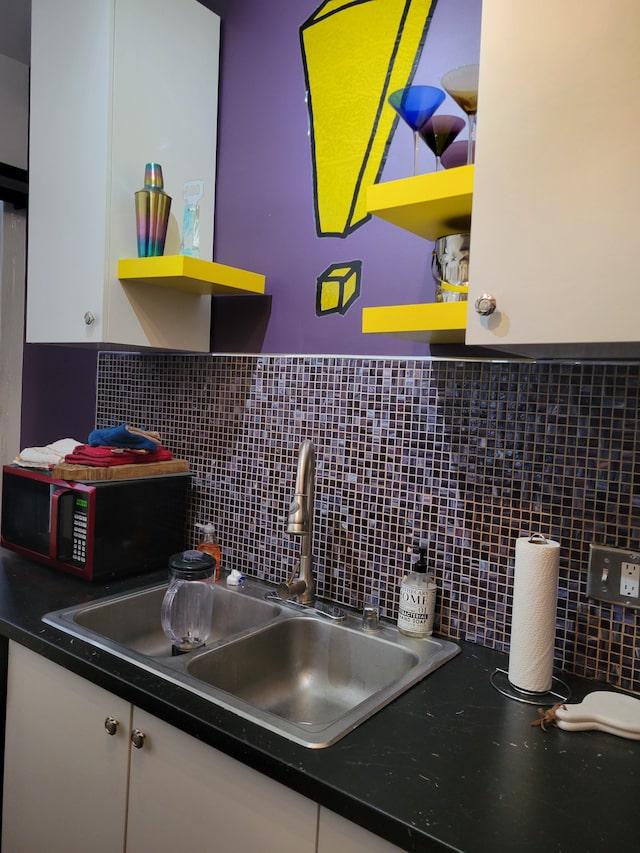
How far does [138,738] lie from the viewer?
1199 mm

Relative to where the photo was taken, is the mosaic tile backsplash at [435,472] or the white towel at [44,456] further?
the white towel at [44,456]

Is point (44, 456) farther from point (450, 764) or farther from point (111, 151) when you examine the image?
point (450, 764)

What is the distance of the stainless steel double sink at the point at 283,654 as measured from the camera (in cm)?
135

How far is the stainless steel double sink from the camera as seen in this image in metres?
1.35

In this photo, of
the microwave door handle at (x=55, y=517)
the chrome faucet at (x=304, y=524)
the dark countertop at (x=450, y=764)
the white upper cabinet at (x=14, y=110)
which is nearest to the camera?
the dark countertop at (x=450, y=764)

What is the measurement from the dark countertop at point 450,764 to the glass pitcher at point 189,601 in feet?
0.90

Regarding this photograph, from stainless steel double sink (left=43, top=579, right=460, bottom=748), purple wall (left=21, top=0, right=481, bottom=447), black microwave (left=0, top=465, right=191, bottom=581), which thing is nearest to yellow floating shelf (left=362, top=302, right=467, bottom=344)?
purple wall (left=21, top=0, right=481, bottom=447)

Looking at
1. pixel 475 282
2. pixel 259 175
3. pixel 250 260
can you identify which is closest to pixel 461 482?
pixel 475 282

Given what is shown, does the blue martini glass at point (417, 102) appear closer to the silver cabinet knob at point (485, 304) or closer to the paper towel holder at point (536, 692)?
the silver cabinet knob at point (485, 304)

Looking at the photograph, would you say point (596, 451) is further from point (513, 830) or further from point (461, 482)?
point (513, 830)

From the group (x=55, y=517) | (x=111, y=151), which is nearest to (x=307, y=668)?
(x=55, y=517)

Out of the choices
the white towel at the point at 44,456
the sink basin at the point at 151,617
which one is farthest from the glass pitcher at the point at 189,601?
the white towel at the point at 44,456

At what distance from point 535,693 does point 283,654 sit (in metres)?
0.59

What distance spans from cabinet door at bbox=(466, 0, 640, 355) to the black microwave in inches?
44.8
